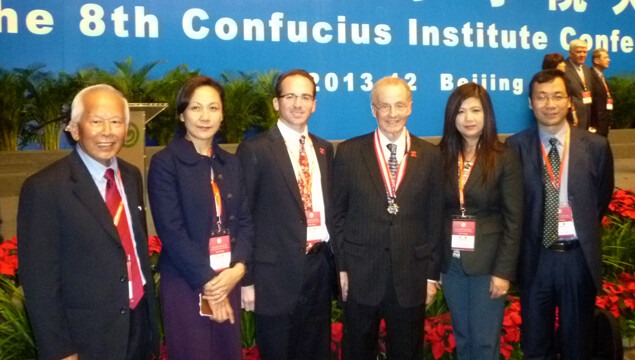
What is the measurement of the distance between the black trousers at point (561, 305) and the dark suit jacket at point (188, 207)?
1.38 metres

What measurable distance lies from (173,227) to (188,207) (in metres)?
0.10

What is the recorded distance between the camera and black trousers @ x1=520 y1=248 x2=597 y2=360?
2.56m

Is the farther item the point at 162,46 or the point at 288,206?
the point at 162,46

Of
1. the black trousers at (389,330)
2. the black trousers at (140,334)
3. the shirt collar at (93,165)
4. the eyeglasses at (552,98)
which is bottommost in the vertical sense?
the black trousers at (389,330)

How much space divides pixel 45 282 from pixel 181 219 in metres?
0.56

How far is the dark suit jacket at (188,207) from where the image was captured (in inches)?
83.4

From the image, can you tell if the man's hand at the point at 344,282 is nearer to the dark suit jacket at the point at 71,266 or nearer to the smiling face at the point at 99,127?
the dark suit jacket at the point at 71,266

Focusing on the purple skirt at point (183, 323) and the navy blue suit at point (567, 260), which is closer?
the purple skirt at point (183, 323)

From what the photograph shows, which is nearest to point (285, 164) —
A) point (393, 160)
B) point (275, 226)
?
point (275, 226)

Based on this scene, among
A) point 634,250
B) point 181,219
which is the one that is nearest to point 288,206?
point 181,219

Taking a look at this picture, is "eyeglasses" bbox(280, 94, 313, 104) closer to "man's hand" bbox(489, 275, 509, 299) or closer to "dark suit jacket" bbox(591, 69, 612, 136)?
"man's hand" bbox(489, 275, 509, 299)

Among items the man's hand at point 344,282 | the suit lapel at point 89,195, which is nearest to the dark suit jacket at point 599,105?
the man's hand at point 344,282

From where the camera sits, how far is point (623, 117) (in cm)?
915

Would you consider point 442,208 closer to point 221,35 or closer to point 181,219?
point 181,219
